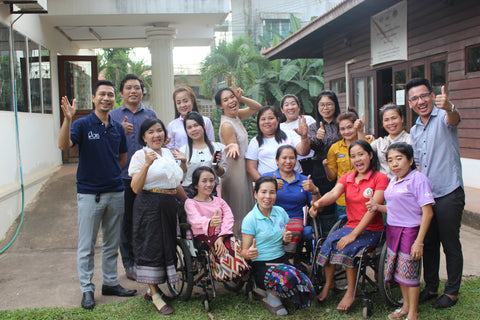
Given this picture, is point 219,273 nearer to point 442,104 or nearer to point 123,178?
point 123,178

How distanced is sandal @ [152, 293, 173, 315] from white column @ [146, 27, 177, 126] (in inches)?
244

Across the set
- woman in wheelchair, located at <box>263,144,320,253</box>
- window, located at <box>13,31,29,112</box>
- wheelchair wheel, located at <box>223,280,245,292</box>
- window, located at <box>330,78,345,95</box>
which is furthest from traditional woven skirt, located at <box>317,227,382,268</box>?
window, located at <box>330,78,345,95</box>

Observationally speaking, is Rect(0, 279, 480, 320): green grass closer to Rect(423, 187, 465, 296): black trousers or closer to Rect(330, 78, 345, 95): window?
Rect(423, 187, 465, 296): black trousers

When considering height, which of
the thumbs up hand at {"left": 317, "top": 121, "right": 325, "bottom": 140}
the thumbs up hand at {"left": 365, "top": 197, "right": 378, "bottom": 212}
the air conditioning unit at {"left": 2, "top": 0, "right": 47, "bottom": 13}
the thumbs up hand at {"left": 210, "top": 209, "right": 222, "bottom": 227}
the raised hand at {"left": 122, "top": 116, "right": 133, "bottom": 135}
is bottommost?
the thumbs up hand at {"left": 210, "top": 209, "right": 222, "bottom": 227}

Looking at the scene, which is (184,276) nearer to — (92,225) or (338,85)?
(92,225)

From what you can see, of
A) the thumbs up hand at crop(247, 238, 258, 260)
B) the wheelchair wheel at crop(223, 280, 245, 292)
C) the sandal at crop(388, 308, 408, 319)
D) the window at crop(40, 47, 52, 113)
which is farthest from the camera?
the window at crop(40, 47, 52, 113)

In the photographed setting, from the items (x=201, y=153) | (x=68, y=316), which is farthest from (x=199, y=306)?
(x=201, y=153)

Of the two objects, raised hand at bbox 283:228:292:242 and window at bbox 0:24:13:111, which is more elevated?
window at bbox 0:24:13:111

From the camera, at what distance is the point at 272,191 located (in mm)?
3422

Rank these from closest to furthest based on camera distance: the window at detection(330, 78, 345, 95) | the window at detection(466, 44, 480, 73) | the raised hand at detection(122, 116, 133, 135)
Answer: the raised hand at detection(122, 116, 133, 135) → the window at detection(466, 44, 480, 73) → the window at detection(330, 78, 345, 95)

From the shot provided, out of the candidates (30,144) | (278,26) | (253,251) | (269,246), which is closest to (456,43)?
(269,246)

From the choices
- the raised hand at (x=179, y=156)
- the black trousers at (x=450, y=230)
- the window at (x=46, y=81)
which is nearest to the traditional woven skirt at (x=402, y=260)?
the black trousers at (x=450, y=230)

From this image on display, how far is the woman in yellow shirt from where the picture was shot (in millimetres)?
3641

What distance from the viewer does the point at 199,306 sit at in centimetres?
345
